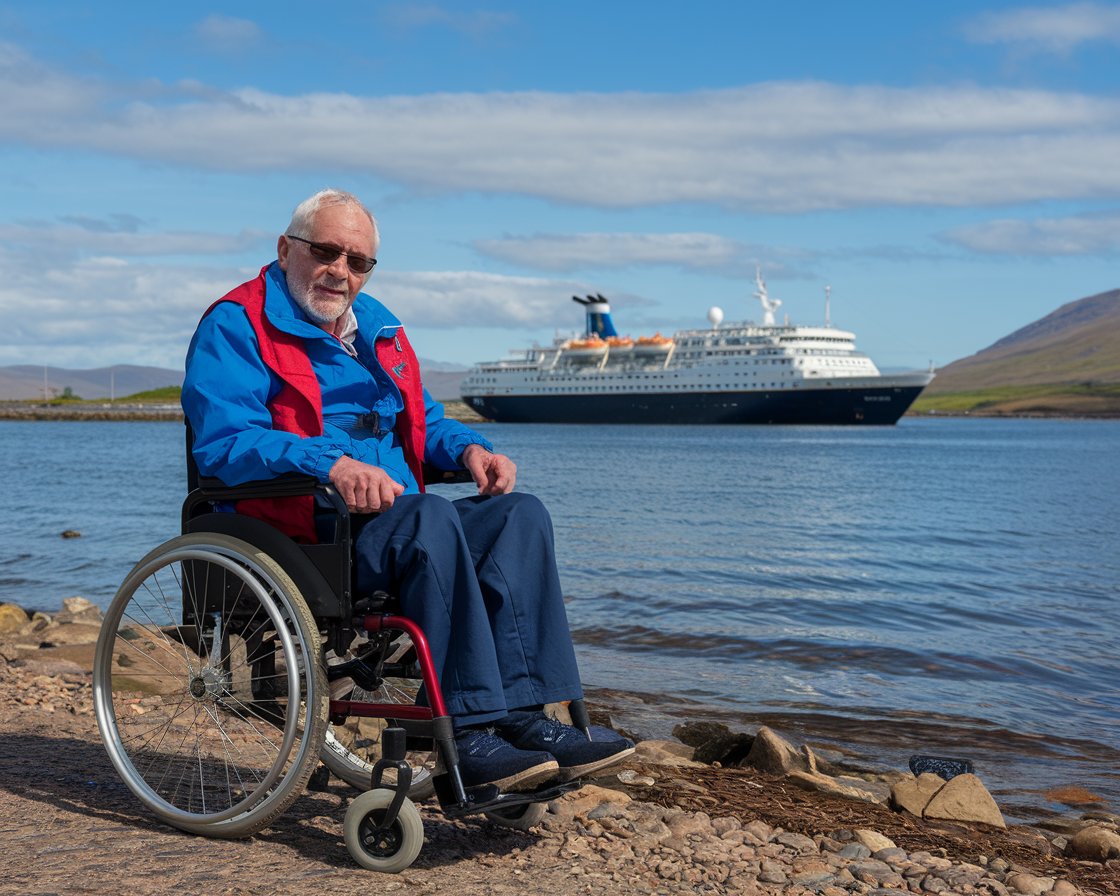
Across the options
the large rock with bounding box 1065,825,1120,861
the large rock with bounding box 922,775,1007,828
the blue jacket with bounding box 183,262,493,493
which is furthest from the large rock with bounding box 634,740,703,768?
the blue jacket with bounding box 183,262,493,493

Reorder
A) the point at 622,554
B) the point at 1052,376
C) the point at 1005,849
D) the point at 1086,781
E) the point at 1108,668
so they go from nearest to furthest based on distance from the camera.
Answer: the point at 1005,849 < the point at 1086,781 < the point at 1108,668 < the point at 622,554 < the point at 1052,376

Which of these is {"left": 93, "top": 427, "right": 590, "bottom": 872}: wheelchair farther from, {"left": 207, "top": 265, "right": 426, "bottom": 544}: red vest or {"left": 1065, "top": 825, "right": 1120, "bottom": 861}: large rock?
{"left": 1065, "top": 825, "right": 1120, "bottom": 861}: large rock

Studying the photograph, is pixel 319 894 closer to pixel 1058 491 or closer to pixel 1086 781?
pixel 1086 781

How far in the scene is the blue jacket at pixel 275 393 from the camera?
109 inches

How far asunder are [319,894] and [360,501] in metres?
0.86

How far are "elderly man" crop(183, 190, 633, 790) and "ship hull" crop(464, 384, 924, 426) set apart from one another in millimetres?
69244

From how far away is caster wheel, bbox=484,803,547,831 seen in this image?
297cm

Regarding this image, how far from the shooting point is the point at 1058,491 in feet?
100

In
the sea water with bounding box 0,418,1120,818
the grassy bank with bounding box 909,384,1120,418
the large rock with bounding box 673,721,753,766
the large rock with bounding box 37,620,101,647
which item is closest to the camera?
the large rock with bounding box 673,721,753,766

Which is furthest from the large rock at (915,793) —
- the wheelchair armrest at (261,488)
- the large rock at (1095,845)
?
the wheelchair armrest at (261,488)

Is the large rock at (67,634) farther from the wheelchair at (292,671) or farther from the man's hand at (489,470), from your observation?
the man's hand at (489,470)

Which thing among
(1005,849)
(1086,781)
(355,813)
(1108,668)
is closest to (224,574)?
(355,813)

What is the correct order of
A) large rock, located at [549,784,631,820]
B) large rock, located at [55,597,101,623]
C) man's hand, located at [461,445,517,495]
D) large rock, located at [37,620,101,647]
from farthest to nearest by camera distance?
1. large rock, located at [55,597,101,623]
2. large rock, located at [37,620,101,647]
3. large rock, located at [549,784,631,820]
4. man's hand, located at [461,445,517,495]

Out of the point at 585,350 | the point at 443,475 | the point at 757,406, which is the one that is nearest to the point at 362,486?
the point at 443,475
